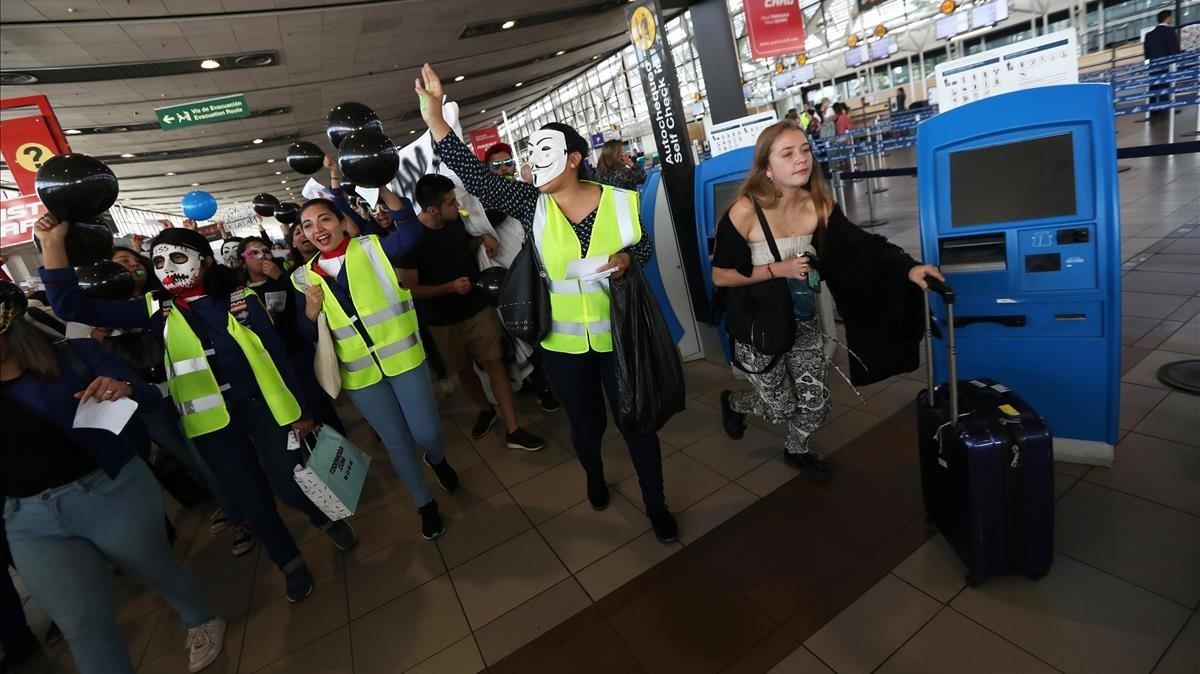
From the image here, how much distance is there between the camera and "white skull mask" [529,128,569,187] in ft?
6.47

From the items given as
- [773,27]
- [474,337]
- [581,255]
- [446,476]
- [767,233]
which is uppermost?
[773,27]

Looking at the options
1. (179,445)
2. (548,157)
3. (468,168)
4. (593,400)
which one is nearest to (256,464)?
(179,445)

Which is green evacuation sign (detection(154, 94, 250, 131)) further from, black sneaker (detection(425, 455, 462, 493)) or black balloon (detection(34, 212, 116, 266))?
black sneaker (detection(425, 455, 462, 493))

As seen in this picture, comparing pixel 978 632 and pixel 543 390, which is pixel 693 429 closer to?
pixel 543 390

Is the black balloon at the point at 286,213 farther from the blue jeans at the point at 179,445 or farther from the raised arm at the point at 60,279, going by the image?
the raised arm at the point at 60,279

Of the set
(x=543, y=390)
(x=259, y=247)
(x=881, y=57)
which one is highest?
(x=881, y=57)

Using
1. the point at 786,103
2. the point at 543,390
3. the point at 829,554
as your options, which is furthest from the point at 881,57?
the point at 829,554

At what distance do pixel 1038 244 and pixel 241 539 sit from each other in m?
4.10

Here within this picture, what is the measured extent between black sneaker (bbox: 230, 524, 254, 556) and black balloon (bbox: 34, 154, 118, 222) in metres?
1.99

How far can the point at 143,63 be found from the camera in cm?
916

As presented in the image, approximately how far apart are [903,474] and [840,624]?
0.90m

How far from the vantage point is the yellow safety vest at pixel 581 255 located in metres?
2.04

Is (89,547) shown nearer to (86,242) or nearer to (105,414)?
(105,414)

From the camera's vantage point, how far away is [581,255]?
2.06 metres
